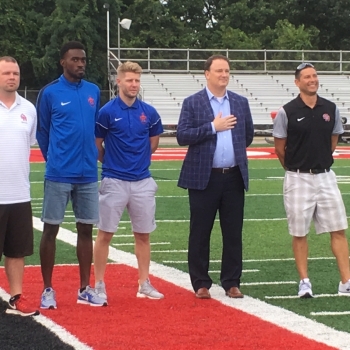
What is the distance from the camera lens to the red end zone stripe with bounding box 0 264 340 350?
5.92 m

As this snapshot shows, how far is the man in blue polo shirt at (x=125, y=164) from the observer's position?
745cm

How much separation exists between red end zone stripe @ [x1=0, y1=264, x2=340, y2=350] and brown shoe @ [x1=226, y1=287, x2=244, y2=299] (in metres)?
0.23

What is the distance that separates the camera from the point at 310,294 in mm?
7527

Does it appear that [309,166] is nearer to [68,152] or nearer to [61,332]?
[68,152]

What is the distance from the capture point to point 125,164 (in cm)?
747

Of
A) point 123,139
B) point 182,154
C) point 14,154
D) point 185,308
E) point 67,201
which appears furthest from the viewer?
point 182,154

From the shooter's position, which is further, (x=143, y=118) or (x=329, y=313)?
(x=143, y=118)

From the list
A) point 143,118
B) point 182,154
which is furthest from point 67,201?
point 182,154

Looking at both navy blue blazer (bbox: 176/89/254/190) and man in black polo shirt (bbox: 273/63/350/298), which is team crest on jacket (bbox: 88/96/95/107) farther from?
man in black polo shirt (bbox: 273/63/350/298)

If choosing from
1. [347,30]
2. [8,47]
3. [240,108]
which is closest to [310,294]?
[240,108]

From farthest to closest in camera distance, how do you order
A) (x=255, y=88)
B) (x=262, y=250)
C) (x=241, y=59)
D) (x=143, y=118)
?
(x=255, y=88) < (x=241, y=59) < (x=262, y=250) < (x=143, y=118)

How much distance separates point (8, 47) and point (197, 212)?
4036 cm

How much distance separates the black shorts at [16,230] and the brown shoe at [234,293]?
5.47 feet

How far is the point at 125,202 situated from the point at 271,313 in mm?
1515
